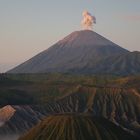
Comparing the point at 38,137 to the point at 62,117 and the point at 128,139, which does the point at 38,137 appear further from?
the point at 128,139

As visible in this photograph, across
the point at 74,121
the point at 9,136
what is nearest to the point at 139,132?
the point at 9,136

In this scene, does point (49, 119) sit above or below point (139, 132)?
above

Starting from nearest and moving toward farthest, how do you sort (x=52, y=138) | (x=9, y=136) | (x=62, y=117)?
(x=52, y=138), (x=62, y=117), (x=9, y=136)

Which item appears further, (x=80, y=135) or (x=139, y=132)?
(x=139, y=132)

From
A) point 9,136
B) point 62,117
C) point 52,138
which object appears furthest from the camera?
point 9,136

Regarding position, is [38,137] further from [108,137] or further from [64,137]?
[108,137]

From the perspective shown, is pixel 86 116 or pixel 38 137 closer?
pixel 38 137
